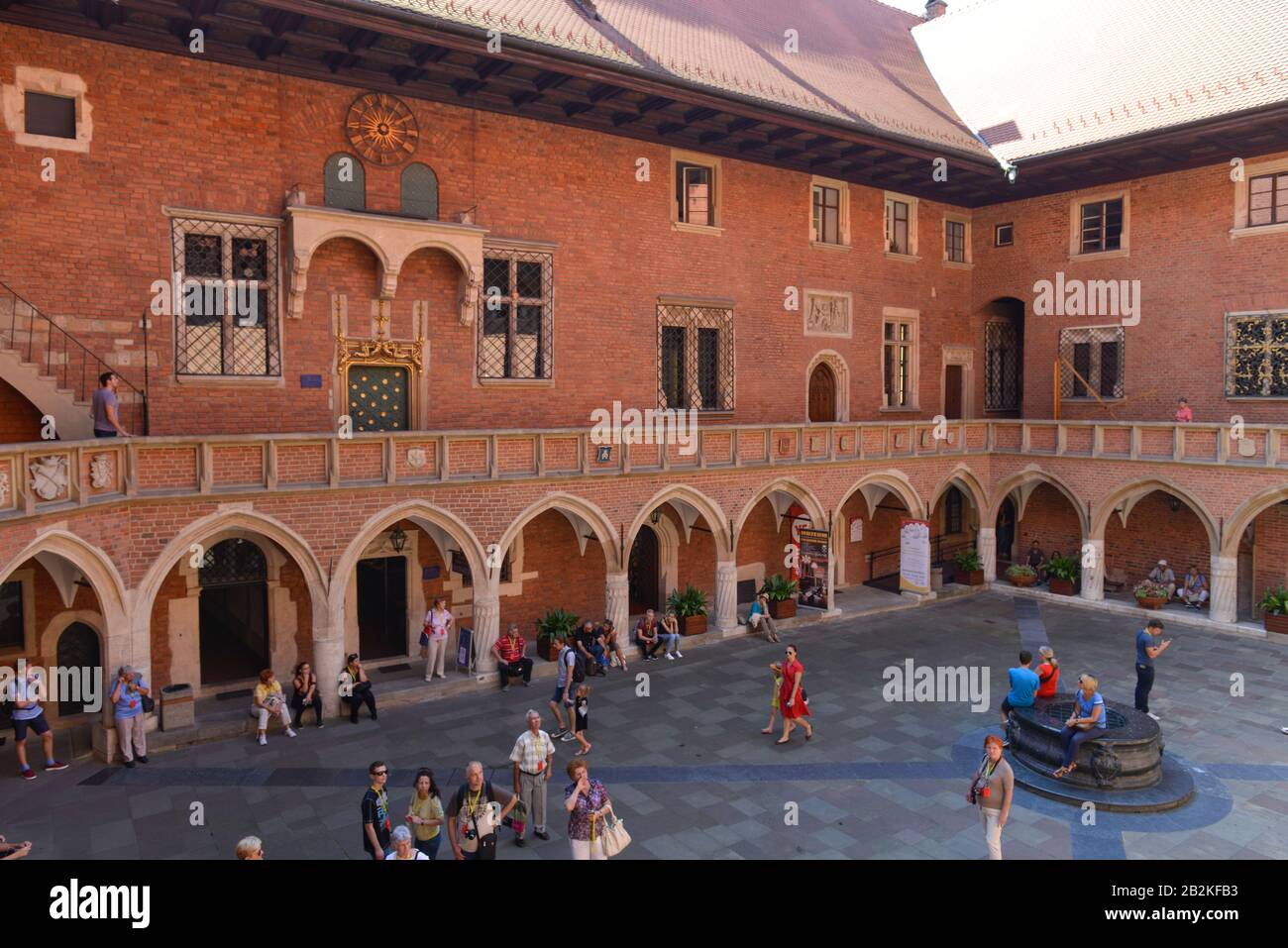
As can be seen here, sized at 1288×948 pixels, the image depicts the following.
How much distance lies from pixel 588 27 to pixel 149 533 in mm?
13164

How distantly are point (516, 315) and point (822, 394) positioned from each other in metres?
9.67

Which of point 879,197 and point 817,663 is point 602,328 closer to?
point 817,663

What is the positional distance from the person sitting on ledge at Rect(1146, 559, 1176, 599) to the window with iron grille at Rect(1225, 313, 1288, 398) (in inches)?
179

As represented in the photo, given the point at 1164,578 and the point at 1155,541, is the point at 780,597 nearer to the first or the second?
the point at 1164,578

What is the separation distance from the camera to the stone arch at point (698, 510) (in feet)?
61.3

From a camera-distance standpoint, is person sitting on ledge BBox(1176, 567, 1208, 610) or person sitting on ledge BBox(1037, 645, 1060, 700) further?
person sitting on ledge BBox(1176, 567, 1208, 610)

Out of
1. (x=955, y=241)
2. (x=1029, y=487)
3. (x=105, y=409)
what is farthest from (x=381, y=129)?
(x=1029, y=487)

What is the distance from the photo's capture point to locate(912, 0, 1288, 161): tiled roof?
2097 cm

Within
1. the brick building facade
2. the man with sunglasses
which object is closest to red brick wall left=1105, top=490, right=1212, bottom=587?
the brick building facade

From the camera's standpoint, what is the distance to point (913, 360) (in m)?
25.7

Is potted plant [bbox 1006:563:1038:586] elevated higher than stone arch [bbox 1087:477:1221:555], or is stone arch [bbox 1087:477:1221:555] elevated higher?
stone arch [bbox 1087:477:1221:555]

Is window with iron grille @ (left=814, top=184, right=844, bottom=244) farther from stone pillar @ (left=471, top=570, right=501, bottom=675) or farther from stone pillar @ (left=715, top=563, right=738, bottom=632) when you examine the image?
stone pillar @ (left=471, top=570, right=501, bottom=675)

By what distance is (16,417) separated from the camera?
13.7m
